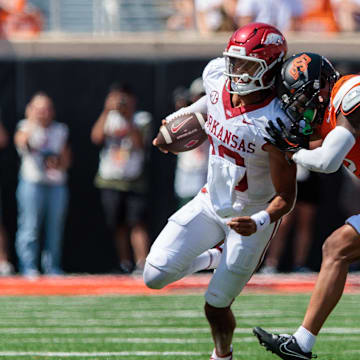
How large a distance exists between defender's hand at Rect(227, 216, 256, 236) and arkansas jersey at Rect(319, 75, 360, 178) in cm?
58

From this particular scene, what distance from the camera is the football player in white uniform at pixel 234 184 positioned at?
4812 millimetres

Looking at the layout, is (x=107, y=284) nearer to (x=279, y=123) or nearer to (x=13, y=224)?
(x=13, y=224)

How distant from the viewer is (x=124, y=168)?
31.6 feet

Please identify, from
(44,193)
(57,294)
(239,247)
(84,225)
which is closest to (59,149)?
(44,193)

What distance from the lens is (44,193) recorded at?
9.52 m

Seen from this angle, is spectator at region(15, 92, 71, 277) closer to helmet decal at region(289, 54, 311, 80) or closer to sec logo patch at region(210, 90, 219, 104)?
sec logo patch at region(210, 90, 219, 104)

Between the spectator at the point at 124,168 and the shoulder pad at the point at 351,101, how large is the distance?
516 cm

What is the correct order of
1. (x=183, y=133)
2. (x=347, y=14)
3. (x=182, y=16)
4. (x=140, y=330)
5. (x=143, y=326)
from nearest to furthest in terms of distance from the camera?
(x=183, y=133) → (x=140, y=330) → (x=143, y=326) → (x=347, y=14) → (x=182, y=16)

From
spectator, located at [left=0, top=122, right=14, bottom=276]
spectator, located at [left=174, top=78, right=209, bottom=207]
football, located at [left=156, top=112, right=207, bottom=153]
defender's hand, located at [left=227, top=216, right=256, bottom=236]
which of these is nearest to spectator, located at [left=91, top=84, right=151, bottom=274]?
spectator, located at [left=174, top=78, right=209, bottom=207]

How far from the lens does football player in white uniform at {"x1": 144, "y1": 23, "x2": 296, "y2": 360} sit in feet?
15.8

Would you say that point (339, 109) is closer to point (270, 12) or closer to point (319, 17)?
point (270, 12)

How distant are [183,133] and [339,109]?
983 millimetres

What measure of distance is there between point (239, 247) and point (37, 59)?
5.83 metres

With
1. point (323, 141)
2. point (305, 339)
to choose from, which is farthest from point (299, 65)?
point (305, 339)
